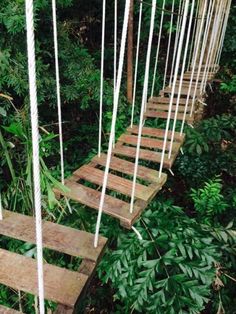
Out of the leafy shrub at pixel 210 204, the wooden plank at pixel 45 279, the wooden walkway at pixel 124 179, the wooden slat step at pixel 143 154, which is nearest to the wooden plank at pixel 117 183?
the wooden walkway at pixel 124 179

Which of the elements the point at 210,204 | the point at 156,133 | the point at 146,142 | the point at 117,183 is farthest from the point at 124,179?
the point at 210,204

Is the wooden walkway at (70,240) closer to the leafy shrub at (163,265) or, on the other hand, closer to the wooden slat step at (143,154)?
the wooden slat step at (143,154)

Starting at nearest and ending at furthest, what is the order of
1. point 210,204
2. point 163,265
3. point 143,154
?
1. point 163,265
2. point 143,154
3. point 210,204

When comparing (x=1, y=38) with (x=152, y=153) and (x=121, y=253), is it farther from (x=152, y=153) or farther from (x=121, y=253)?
(x=121, y=253)

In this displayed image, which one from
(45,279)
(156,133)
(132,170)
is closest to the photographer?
(45,279)

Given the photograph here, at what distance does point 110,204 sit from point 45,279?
1.60 ft

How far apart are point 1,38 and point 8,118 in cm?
49

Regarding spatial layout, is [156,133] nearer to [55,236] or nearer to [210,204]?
[210,204]

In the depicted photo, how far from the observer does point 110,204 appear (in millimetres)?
1390

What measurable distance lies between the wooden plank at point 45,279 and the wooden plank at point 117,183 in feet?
1.76

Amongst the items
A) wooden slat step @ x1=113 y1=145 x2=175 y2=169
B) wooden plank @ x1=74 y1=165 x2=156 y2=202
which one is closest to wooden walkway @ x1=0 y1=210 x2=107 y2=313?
wooden plank @ x1=74 y1=165 x2=156 y2=202

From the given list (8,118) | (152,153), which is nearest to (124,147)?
(152,153)

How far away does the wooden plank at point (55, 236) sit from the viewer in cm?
110

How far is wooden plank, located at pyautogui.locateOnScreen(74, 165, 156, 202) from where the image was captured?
146 centimetres
